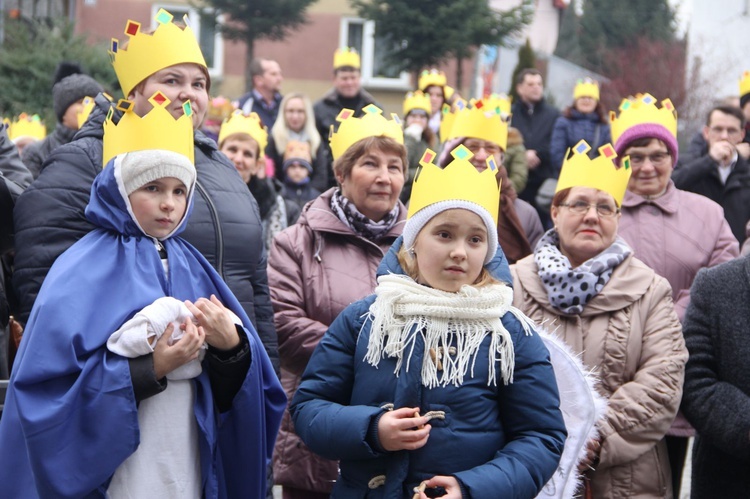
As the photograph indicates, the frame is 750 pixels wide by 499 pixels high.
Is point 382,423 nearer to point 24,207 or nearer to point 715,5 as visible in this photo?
point 24,207

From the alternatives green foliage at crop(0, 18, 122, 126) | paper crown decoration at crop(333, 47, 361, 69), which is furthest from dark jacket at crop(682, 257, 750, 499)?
green foliage at crop(0, 18, 122, 126)

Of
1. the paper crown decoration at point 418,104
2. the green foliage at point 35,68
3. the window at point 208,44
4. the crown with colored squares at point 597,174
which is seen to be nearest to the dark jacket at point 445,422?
the crown with colored squares at point 597,174

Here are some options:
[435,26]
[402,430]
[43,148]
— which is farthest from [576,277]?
[435,26]

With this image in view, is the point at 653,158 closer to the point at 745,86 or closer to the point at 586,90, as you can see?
the point at 745,86

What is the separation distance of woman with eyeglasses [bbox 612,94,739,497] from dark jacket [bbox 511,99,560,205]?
5.11m

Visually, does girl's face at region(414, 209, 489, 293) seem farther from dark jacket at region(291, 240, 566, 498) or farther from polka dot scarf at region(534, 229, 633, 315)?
polka dot scarf at region(534, 229, 633, 315)

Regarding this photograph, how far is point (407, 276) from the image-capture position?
3.93 metres

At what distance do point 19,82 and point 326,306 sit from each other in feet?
51.2

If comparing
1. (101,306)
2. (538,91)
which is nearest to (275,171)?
(538,91)

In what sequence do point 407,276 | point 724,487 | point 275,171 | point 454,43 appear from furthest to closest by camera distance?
point 454,43 → point 275,171 → point 724,487 → point 407,276

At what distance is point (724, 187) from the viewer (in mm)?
8031

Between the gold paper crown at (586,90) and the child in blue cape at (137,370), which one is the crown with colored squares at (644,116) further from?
the gold paper crown at (586,90)

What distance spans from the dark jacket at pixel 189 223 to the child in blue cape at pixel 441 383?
28.7 inches

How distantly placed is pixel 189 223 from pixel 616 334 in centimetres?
176
